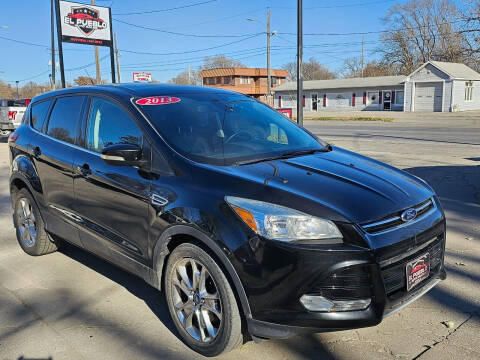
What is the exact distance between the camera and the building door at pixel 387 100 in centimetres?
4497

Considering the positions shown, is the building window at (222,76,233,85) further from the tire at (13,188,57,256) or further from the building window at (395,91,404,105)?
the tire at (13,188,57,256)

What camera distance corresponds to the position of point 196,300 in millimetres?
2971

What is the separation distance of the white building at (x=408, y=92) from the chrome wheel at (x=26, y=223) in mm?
33792

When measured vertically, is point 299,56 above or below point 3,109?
above

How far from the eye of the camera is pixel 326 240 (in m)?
2.51

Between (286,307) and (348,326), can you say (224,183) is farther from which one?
(348,326)

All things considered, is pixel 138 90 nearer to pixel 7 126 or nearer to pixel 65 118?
pixel 65 118

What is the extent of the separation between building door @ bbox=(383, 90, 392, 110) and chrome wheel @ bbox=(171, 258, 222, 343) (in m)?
45.5

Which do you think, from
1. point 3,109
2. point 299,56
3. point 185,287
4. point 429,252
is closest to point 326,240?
point 429,252

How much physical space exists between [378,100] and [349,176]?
45.8m

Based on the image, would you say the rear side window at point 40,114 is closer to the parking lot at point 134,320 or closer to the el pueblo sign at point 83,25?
the parking lot at point 134,320

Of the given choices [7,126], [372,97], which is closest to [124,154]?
[7,126]

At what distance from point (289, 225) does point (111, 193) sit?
5.18ft

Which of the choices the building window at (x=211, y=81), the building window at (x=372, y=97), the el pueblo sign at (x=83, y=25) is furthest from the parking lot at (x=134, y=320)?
the building window at (x=211, y=81)
